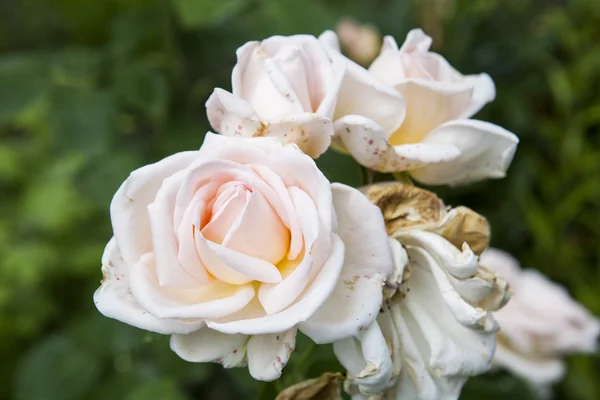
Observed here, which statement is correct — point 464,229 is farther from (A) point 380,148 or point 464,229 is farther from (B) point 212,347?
(B) point 212,347

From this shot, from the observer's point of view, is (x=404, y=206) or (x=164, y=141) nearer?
(x=404, y=206)

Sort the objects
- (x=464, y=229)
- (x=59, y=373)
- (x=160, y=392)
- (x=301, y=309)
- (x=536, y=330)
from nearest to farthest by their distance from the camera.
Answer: (x=301, y=309), (x=464, y=229), (x=160, y=392), (x=536, y=330), (x=59, y=373)

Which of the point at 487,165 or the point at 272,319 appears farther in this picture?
the point at 487,165

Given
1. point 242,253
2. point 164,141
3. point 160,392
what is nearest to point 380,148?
point 242,253

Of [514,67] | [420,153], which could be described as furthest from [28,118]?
[420,153]

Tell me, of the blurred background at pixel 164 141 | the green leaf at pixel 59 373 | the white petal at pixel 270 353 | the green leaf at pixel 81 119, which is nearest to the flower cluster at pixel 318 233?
the white petal at pixel 270 353

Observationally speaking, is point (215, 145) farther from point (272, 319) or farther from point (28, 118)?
point (28, 118)
